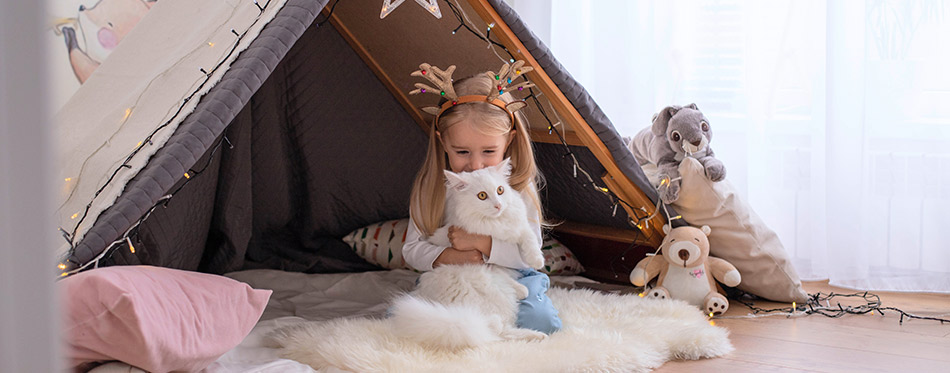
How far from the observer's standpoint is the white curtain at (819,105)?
2.16 meters

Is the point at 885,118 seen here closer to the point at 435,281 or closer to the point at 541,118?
the point at 541,118

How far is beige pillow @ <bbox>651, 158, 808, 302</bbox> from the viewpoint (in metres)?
1.92

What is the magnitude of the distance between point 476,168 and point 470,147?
5 centimetres

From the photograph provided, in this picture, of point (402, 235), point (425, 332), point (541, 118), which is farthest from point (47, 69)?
point (402, 235)

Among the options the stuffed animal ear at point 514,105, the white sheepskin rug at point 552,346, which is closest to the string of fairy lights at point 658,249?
the stuffed animal ear at point 514,105

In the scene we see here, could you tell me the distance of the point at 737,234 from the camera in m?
1.93

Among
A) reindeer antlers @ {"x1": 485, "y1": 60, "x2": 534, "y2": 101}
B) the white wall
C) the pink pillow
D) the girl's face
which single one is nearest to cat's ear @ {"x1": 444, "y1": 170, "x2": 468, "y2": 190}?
the girl's face

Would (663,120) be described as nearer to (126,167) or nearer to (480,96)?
(480,96)

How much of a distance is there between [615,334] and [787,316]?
1.94 ft

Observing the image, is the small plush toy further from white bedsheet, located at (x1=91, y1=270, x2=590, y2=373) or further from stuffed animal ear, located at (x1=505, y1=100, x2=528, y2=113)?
stuffed animal ear, located at (x1=505, y1=100, x2=528, y2=113)

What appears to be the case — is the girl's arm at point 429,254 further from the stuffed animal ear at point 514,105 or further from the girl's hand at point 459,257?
the stuffed animal ear at point 514,105

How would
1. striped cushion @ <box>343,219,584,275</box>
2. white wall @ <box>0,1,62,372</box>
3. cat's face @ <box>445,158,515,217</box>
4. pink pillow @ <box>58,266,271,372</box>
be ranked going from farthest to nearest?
striped cushion @ <box>343,219,584,275</box>
cat's face @ <box>445,158,515,217</box>
pink pillow @ <box>58,266,271,372</box>
white wall @ <box>0,1,62,372</box>

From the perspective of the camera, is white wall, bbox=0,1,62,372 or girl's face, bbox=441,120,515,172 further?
girl's face, bbox=441,120,515,172

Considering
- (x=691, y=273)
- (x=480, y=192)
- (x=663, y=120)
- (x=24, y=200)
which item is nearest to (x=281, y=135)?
(x=480, y=192)
